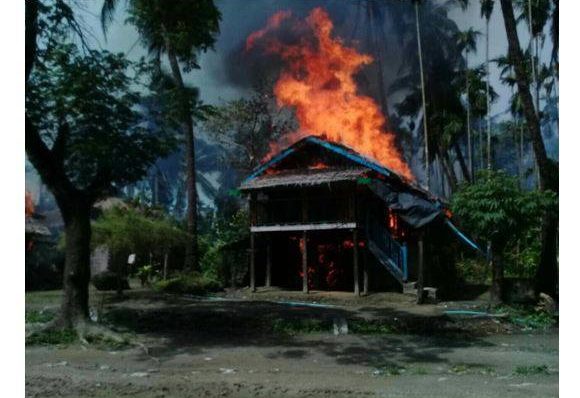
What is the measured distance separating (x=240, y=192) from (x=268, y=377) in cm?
458

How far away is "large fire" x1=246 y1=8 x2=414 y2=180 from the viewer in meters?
7.66

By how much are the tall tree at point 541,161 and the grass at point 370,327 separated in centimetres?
216

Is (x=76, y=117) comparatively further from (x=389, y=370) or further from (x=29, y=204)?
(x=389, y=370)

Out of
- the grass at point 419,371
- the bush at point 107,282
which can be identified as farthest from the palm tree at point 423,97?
the bush at point 107,282

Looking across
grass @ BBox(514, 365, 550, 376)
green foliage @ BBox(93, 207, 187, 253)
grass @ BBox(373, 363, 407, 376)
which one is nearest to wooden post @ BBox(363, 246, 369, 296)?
green foliage @ BBox(93, 207, 187, 253)

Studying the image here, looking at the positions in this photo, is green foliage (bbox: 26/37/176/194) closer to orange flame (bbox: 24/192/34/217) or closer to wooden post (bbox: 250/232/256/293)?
orange flame (bbox: 24/192/34/217)

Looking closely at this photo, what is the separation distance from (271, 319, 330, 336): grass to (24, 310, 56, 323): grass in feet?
10.1

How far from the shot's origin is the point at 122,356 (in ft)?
21.5

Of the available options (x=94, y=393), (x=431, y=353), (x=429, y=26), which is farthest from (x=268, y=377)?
(x=429, y=26)

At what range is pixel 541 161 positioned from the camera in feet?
24.2

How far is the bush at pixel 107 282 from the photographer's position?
881cm

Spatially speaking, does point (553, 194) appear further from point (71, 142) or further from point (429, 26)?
point (71, 142)

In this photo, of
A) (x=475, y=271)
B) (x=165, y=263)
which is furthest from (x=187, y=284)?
(x=475, y=271)

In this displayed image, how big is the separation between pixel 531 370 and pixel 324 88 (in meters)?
4.81
